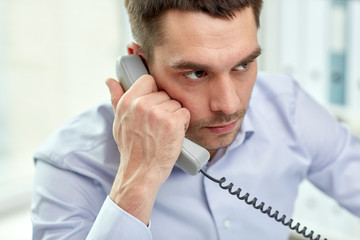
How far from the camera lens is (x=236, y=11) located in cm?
87

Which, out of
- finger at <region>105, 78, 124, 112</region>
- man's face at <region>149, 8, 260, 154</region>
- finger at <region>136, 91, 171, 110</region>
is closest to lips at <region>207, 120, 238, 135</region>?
man's face at <region>149, 8, 260, 154</region>

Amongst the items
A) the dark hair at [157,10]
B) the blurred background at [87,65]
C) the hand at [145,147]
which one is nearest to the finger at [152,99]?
the hand at [145,147]

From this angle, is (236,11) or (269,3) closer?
(236,11)

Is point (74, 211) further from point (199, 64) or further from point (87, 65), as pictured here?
point (87, 65)

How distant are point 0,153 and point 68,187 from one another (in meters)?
1.02

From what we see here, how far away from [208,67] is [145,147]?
0.68 ft

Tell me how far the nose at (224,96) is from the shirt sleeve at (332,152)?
363 mm

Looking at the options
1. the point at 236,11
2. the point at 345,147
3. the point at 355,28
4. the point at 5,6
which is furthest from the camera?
the point at 5,6

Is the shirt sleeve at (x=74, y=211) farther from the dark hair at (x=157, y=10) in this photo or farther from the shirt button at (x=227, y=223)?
the dark hair at (x=157, y=10)

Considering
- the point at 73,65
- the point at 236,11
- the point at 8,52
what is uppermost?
the point at 236,11

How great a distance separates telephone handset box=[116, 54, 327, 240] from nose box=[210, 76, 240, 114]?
4.2 inches

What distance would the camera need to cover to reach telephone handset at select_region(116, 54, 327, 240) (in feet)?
3.03

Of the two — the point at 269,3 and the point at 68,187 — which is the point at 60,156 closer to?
the point at 68,187

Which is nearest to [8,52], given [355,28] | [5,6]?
[5,6]
